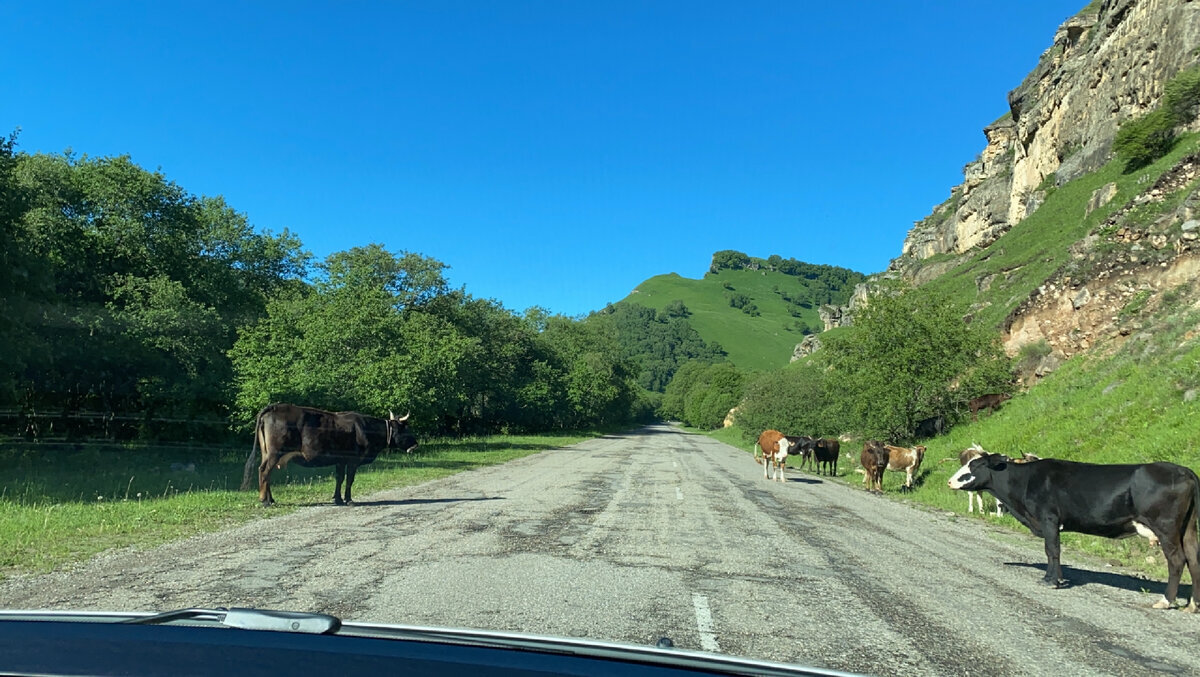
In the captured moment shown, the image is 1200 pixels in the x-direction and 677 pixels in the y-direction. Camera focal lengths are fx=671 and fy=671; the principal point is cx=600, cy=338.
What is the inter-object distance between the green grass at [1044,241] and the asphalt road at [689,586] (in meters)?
22.4

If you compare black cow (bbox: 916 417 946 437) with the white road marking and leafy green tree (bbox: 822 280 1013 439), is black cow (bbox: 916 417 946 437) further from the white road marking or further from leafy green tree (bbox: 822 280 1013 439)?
the white road marking

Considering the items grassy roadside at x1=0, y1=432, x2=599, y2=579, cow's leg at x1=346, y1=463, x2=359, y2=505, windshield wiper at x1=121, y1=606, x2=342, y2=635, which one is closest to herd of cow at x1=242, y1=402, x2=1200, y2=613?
cow's leg at x1=346, y1=463, x2=359, y2=505

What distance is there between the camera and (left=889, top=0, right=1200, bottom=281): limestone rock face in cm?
4150

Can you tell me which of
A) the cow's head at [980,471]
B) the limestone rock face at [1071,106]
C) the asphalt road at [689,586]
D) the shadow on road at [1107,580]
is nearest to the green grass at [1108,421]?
the shadow on road at [1107,580]

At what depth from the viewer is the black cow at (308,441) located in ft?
43.4

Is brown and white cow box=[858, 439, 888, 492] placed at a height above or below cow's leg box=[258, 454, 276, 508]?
above

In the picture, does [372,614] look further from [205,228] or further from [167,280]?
[205,228]

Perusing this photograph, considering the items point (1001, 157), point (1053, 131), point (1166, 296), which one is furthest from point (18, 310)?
point (1001, 157)

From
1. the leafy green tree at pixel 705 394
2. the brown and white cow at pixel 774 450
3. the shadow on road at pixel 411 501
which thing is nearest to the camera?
the shadow on road at pixel 411 501

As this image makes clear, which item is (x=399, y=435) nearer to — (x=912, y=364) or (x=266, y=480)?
(x=266, y=480)

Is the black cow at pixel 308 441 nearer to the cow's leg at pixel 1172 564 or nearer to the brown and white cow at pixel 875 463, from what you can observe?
the cow's leg at pixel 1172 564

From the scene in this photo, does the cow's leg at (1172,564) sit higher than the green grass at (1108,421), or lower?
lower

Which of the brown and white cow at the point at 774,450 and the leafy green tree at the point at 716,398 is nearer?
the brown and white cow at the point at 774,450

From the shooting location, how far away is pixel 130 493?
1494 centimetres
